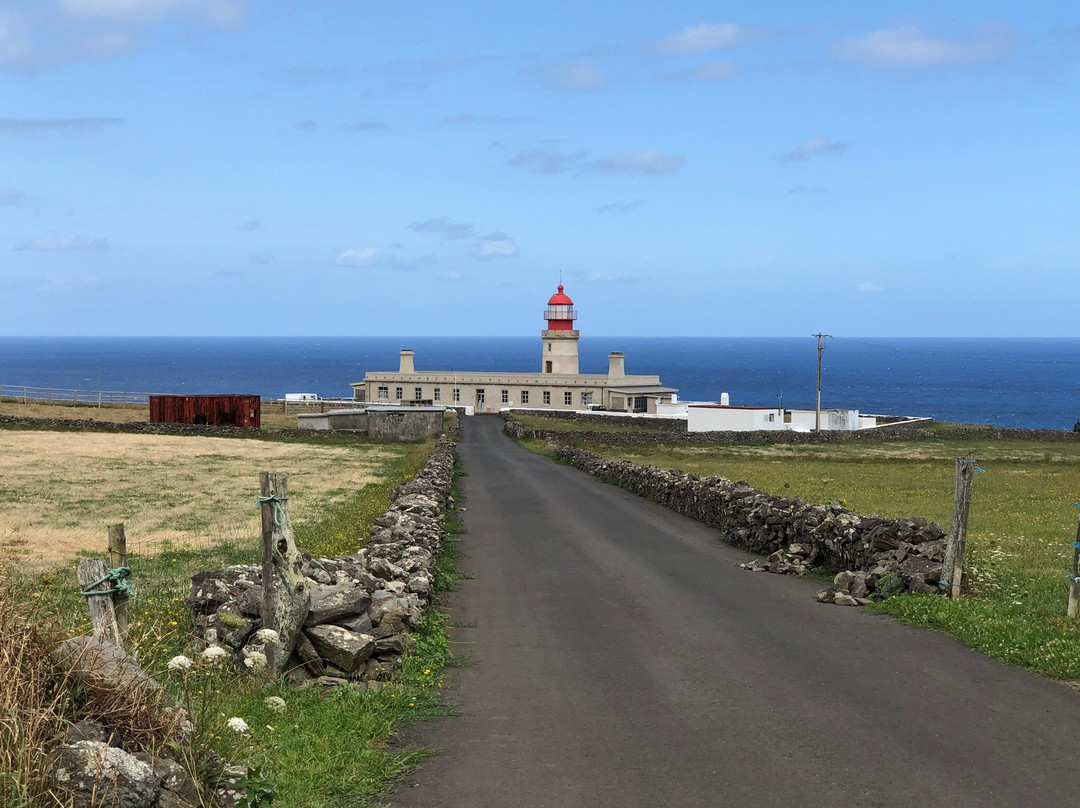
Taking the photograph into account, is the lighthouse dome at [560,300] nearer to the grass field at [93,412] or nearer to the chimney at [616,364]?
the chimney at [616,364]

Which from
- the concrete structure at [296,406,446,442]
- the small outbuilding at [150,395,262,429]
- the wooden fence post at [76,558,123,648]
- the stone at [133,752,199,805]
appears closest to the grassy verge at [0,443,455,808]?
the wooden fence post at [76,558,123,648]

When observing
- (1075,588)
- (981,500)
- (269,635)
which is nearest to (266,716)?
(269,635)

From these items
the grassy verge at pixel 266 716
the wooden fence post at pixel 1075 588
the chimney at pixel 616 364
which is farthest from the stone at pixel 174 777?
the chimney at pixel 616 364

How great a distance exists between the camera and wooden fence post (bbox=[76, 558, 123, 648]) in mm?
7105

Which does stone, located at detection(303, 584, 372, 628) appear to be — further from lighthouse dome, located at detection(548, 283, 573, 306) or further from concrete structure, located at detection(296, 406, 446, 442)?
lighthouse dome, located at detection(548, 283, 573, 306)

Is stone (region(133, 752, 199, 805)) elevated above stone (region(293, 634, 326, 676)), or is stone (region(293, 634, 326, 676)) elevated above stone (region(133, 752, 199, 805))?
stone (region(133, 752, 199, 805))

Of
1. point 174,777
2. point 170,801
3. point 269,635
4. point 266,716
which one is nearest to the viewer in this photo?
point 170,801

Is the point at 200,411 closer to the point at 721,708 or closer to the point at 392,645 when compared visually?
the point at 392,645

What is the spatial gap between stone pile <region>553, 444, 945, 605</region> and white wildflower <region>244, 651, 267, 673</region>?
26.3 ft

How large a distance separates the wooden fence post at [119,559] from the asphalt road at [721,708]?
2394mm

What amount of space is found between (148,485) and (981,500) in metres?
24.6

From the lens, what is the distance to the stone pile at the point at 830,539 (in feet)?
45.4

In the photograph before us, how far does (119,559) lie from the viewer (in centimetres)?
809

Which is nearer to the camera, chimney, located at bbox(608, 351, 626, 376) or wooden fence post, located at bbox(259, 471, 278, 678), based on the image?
wooden fence post, located at bbox(259, 471, 278, 678)
